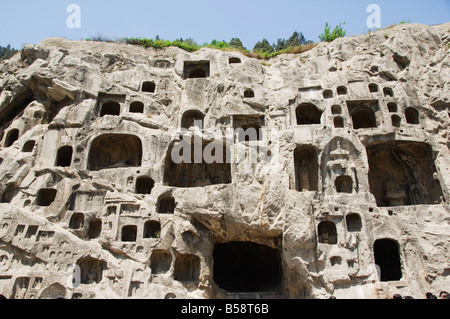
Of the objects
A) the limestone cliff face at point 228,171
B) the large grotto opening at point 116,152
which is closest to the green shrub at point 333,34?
the limestone cliff face at point 228,171

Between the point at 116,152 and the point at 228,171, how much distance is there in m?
7.18

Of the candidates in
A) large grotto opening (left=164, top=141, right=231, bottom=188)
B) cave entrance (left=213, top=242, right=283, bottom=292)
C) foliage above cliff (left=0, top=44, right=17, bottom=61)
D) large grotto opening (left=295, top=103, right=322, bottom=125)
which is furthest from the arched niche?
foliage above cliff (left=0, top=44, right=17, bottom=61)

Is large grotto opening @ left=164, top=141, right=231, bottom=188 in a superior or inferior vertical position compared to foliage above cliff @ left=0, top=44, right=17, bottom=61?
inferior

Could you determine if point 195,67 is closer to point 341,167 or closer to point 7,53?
point 341,167

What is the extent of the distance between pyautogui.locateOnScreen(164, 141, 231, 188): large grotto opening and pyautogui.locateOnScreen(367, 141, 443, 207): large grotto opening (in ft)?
28.8

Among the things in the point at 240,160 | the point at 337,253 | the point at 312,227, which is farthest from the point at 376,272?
the point at 240,160

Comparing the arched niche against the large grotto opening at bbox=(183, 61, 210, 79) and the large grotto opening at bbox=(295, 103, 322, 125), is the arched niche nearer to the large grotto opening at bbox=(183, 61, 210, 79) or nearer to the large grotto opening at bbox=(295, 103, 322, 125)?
the large grotto opening at bbox=(295, 103, 322, 125)

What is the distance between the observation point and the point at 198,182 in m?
21.3

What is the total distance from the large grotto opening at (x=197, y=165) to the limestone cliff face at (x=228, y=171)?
0.10 metres

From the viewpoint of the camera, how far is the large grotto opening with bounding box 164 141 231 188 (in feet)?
66.4

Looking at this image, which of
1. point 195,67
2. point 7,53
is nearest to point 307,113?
point 195,67

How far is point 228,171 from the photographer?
21516 mm
